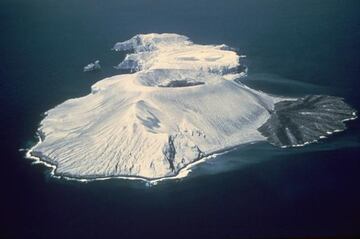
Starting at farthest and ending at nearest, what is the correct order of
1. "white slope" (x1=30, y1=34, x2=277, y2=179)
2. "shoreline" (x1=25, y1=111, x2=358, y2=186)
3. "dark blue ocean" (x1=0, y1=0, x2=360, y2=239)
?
"white slope" (x1=30, y1=34, x2=277, y2=179) < "shoreline" (x1=25, y1=111, x2=358, y2=186) < "dark blue ocean" (x1=0, y1=0, x2=360, y2=239)

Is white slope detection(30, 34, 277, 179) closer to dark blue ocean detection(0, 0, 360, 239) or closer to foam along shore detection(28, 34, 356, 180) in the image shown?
foam along shore detection(28, 34, 356, 180)

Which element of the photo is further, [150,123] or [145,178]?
[150,123]

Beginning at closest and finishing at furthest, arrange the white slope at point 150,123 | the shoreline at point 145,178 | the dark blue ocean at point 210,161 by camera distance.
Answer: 1. the dark blue ocean at point 210,161
2. the shoreline at point 145,178
3. the white slope at point 150,123

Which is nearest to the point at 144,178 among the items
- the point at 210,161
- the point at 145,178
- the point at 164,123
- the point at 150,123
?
the point at 145,178

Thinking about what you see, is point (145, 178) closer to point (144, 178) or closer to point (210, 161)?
point (144, 178)

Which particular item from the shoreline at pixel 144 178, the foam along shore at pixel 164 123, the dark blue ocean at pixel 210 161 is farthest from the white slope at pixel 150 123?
the dark blue ocean at pixel 210 161

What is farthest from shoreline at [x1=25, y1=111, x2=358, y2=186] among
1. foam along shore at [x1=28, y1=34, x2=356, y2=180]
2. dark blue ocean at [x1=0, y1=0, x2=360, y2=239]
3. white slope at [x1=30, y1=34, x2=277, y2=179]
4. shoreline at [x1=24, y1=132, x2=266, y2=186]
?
dark blue ocean at [x1=0, y1=0, x2=360, y2=239]

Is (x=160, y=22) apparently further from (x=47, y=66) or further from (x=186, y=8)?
(x=47, y=66)

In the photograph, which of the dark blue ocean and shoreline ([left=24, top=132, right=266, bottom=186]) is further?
shoreline ([left=24, top=132, right=266, bottom=186])

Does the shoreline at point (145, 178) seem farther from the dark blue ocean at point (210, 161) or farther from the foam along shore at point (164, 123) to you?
the dark blue ocean at point (210, 161)
